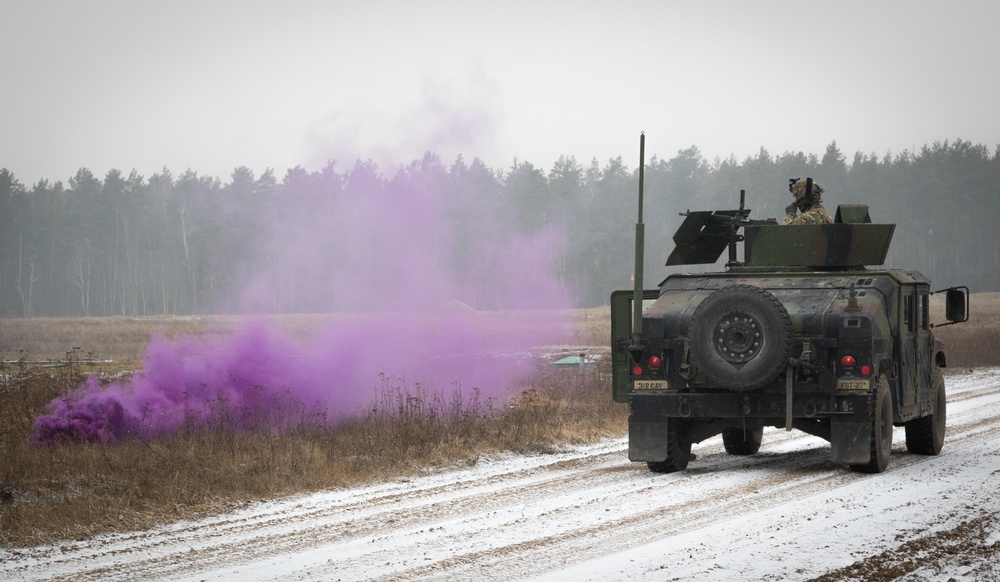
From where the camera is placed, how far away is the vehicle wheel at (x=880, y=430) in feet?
41.2

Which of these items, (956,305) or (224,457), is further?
(956,305)

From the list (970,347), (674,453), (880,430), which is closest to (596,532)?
(674,453)

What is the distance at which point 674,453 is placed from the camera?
13.3 meters

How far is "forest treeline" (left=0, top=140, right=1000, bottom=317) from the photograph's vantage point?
64638 mm

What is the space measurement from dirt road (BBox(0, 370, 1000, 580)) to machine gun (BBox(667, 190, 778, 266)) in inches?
Answer: 116

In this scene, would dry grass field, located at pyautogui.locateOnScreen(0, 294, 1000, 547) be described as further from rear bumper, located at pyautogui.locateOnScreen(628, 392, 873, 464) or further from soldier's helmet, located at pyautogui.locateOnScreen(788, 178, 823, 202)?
soldier's helmet, located at pyautogui.locateOnScreen(788, 178, 823, 202)

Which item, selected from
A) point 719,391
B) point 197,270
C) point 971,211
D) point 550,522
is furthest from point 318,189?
point 971,211

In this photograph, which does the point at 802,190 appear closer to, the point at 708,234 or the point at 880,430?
the point at 708,234

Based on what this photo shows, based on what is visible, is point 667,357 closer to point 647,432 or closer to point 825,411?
point 647,432

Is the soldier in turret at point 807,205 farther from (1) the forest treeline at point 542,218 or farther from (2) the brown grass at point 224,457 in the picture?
(1) the forest treeline at point 542,218

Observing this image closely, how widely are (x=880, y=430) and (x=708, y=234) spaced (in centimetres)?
374

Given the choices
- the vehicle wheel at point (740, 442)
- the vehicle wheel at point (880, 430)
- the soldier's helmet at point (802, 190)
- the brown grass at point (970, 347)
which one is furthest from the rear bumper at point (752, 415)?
the brown grass at point (970, 347)

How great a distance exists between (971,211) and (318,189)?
81.9 m

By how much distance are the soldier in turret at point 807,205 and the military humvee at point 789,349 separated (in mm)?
423
